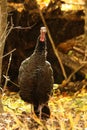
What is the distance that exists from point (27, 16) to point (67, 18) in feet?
3.98

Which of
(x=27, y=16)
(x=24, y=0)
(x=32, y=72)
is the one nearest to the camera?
(x=32, y=72)

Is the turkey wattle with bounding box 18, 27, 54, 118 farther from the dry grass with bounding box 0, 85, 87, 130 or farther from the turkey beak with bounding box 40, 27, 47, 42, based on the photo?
the dry grass with bounding box 0, 85, 87, 130

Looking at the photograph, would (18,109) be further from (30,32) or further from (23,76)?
(30,32)

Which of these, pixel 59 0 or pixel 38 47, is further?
pixel 59 0

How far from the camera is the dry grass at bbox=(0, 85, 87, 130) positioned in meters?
1.68

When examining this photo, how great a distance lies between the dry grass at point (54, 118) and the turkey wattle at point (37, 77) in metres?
0.20

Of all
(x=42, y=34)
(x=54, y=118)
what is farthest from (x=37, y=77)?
(x=54, y=118)

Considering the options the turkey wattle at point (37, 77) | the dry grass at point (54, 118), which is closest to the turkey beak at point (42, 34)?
the turkey wattle at point (37, 77)

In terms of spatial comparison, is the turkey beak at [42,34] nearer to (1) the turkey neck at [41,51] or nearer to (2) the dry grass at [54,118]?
(1) the turkey neck at [41,51]

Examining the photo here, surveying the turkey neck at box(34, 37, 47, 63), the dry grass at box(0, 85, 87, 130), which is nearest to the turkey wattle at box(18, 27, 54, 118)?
the turkey neck at box(34, 37, 47, 63)

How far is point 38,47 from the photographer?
6293mm

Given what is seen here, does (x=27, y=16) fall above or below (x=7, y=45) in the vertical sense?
above

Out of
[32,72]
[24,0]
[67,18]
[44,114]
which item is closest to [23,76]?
[32,72]

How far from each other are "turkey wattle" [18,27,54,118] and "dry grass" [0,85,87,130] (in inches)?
7.7
